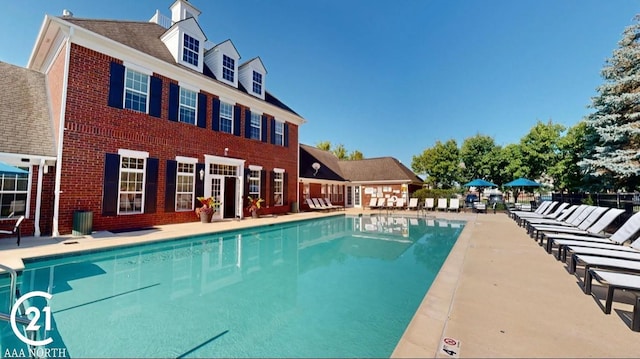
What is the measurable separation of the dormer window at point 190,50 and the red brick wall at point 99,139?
1.77 m

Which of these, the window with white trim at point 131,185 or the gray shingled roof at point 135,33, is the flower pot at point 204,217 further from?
the gray shingled roof at point 135,33

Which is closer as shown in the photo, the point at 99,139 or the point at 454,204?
the point at 99,139

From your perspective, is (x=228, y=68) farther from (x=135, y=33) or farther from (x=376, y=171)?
(x=376, y=171)

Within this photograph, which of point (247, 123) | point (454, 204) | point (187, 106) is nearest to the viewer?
point (187, 106)

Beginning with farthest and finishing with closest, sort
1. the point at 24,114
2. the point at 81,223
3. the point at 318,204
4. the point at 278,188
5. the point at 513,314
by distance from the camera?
the point at 318,204 → the point at 278,188 → the point at 24,114 → the point at 81,223 → the point at 513,314

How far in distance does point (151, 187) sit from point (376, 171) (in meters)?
19.1

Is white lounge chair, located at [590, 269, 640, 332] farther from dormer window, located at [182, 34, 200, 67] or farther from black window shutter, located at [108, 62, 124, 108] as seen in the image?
dormer window, located at [182, 34, 200, 67]

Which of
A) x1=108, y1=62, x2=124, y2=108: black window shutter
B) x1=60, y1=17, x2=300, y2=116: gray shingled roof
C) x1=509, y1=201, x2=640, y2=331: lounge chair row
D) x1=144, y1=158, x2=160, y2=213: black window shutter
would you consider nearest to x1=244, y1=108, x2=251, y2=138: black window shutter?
x1=60, y1=17, x2=300, y2=116: gray shingled roof

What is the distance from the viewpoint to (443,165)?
88.2 ft

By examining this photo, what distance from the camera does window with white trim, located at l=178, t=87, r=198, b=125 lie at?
11254 millimetres

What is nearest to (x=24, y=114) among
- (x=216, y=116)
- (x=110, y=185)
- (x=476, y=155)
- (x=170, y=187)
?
(x=110, y=185)

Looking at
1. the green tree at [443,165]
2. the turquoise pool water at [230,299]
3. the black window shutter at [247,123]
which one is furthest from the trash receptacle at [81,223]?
the green tree at [443,165]

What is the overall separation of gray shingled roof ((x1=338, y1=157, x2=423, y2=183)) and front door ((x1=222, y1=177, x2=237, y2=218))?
45.2 feet

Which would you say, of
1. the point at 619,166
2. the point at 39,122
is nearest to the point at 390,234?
the point at 619,166
